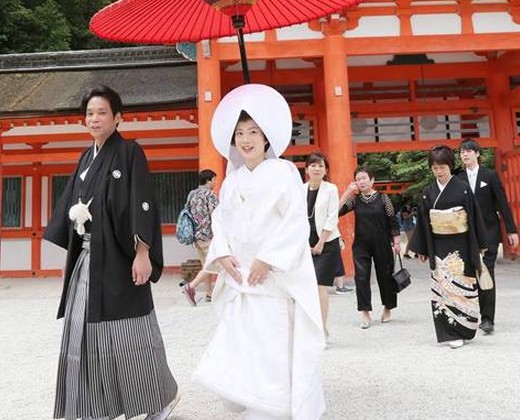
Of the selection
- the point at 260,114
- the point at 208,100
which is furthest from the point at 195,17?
the point at 208,100

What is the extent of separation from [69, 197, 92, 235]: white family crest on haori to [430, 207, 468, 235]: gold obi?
2.89 metres

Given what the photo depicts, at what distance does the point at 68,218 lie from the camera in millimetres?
2447

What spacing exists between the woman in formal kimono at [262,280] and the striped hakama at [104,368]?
1.16ft

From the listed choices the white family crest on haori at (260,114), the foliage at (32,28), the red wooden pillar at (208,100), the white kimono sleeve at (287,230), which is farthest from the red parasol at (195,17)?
the foliage at (32,28)

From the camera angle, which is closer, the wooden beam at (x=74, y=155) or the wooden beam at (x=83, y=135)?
the wooden beam at (x=74, y=155)

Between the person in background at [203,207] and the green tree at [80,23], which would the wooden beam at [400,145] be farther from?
the green tree at [80,23]

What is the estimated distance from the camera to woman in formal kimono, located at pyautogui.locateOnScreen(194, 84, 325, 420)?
1987 millimetres

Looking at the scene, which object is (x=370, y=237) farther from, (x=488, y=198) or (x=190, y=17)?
(x=190, y=17)

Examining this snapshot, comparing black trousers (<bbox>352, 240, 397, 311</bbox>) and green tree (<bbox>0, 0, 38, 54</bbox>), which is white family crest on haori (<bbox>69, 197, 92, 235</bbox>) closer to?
black trousers (<bbox>352, 240, 397, 311</bbox>)

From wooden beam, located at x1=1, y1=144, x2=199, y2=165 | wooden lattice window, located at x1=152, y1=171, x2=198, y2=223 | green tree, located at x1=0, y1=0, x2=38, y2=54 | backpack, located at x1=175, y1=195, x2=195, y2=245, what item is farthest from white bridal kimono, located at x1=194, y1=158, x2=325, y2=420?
green tree, located at x1=0, y1=0, x2=38, y2=54

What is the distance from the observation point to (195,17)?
9.50 feet

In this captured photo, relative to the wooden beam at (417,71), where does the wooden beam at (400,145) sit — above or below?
below

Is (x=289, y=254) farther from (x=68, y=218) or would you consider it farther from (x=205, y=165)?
(x=205, y=165)

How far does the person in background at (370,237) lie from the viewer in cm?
451
